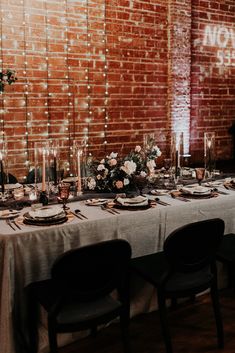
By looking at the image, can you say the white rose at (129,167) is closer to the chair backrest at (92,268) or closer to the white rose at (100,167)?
the white rose at (100,167)

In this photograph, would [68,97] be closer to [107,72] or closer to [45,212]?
[107,72]

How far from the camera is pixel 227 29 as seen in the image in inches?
271

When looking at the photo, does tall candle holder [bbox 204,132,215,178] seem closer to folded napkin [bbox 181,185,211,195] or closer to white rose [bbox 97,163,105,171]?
folded napkin [bbox 181,185,211,195]

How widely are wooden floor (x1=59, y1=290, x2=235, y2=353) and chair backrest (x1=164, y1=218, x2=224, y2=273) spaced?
1.84ft

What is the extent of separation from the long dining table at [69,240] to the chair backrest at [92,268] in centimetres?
44

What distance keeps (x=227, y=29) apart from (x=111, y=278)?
18.2 ft

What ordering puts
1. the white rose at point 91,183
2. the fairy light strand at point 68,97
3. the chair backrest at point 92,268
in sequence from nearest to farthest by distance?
the chair backrest at point 92,268
the white rose at point 91,183
the fairy light strand at point 68,97

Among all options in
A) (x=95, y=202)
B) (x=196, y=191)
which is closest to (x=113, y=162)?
(x=95, y=202)

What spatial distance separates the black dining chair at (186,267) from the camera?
2.58 meters

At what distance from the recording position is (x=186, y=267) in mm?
2701

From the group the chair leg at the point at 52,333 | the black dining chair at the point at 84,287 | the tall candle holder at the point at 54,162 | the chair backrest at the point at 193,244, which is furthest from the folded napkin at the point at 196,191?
the chair leg at the point at 52,333

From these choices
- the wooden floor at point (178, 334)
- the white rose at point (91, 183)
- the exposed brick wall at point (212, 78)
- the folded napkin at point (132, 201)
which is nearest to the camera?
the wooden floor at point (178, 334)

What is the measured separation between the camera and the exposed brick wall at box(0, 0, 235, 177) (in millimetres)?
5207

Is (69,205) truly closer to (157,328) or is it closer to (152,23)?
(157,328)
